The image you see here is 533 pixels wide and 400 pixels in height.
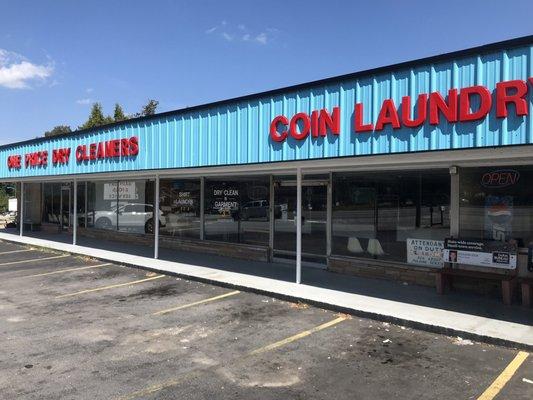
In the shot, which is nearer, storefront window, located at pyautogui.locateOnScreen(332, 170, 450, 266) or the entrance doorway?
storefront window, located at pyautogui.locateOnScreen(332, 170, 450, 266)

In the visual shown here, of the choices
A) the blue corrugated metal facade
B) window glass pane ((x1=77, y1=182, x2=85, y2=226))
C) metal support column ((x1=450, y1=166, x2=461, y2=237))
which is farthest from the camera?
window glass pane ((x1=77, y1=182, x2=85, y2=226))

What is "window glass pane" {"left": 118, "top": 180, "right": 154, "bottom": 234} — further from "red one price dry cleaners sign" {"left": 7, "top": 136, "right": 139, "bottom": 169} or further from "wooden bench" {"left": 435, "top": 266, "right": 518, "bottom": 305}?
"wooden bench" {"left": 435, "top": 266, "right": 518, "bottom": 305}

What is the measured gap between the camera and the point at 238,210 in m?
14.4

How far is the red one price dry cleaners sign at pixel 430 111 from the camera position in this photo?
22.3 ft

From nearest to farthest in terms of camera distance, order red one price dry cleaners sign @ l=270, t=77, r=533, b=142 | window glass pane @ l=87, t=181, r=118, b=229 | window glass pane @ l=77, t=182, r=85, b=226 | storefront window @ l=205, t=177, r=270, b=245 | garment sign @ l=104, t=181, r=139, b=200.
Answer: red one price dry cleaners sign @ l=270, t=77, r=533, b=142, storefront window @ l=205, t=177, r=270, b=245, garment sign @ l=104, t=181, r=139, b=200, window glass pane @ l=87, t=181, r=118, b=229, window glass pane @ l=77, t=182, r=85, b=226

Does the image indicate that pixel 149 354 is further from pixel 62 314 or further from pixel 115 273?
pixel 115 273

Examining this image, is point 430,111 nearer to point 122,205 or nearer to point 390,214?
point 390,214

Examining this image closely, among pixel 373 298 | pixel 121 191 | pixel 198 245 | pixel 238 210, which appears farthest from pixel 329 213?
pixel 121 191

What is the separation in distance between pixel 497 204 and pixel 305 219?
482 centimetres

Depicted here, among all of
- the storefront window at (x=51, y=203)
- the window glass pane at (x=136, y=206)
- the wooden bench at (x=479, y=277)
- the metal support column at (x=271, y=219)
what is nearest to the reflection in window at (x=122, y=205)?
the window glass pane at (x=136, y=206)

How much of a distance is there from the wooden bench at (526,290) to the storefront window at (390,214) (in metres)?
1.88

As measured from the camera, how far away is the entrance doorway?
1230 cm

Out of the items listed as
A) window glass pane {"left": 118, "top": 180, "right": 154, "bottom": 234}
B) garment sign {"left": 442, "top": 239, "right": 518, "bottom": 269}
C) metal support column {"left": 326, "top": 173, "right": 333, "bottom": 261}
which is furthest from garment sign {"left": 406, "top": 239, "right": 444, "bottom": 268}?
window glass pane {"left": 118, "top": 180, "right": 154, "bottom": 234}

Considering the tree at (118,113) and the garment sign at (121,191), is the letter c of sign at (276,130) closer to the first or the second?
the garment sign at (121,191)
